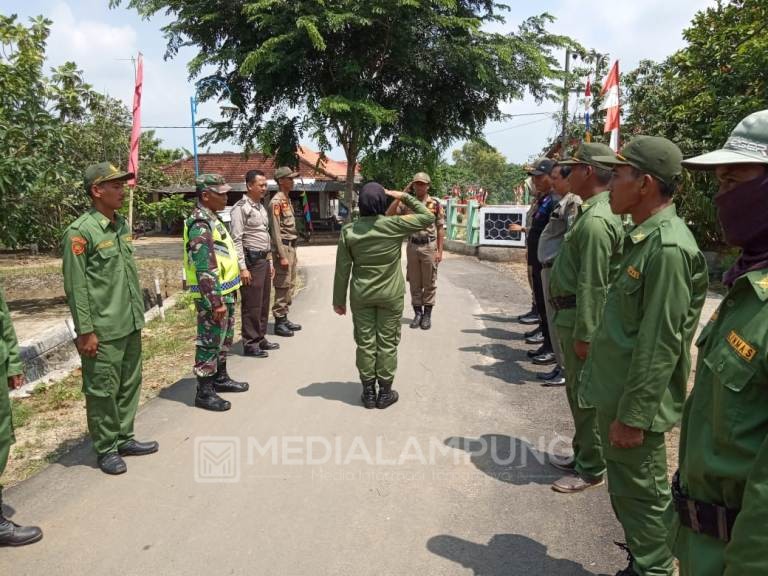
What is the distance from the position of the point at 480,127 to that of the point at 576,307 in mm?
19623

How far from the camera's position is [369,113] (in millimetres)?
17875

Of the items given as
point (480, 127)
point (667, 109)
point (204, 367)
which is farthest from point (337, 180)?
point (204, 367)

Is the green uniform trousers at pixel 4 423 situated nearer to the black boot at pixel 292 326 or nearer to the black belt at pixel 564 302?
the black belt at pixel 564 302

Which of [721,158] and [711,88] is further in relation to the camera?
[711,88]

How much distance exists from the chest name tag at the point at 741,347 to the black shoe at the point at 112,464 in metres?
3.63

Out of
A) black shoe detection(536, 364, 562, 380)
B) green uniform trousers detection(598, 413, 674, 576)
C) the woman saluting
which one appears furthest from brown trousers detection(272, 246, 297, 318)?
green uniform trousers detection(598, 413, 674, 576)

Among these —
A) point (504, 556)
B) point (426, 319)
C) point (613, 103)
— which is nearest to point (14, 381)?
point (504, 556)

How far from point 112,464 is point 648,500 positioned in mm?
3240

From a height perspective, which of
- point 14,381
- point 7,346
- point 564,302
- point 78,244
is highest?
point 78,244

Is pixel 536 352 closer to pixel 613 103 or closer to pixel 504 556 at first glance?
pixel 613 103

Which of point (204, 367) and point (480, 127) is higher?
point (480, 127)

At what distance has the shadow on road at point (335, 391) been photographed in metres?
5.11

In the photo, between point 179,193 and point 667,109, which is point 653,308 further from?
point 179,193

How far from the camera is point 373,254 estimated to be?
15.5 ft
